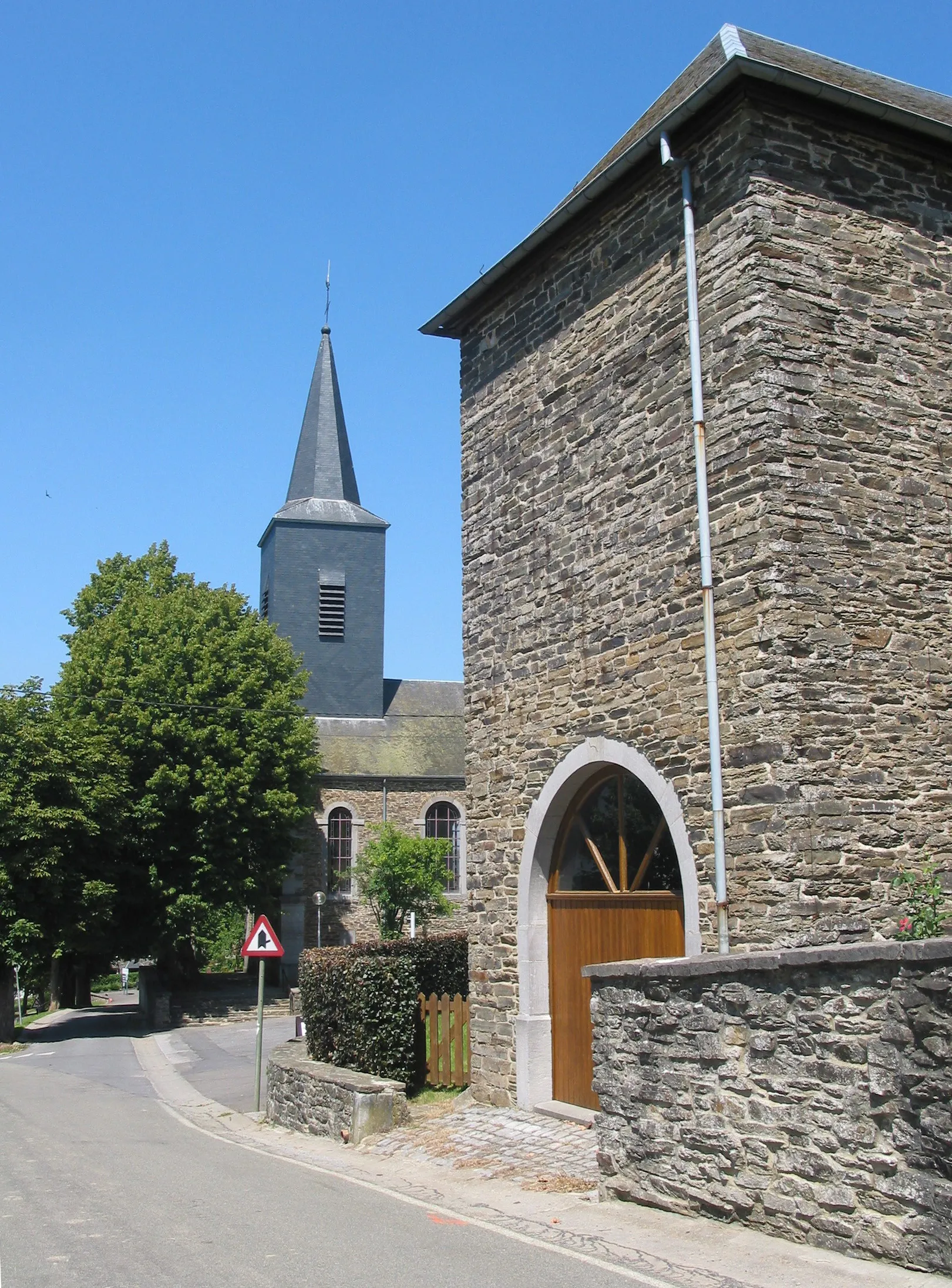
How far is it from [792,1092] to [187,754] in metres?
23.1

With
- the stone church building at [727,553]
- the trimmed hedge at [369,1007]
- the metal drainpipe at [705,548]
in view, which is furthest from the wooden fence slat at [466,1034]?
the metal drainpipe at [705,548]

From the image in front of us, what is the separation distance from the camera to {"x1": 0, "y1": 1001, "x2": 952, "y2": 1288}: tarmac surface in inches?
211

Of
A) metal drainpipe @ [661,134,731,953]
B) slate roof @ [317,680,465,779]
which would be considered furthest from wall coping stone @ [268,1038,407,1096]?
slate roof @ [317,680,465,779]

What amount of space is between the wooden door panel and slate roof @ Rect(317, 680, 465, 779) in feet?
81.2

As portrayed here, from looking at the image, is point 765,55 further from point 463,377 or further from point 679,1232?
point 679,1232

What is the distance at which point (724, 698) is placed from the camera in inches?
339

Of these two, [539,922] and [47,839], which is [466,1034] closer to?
[539,922]

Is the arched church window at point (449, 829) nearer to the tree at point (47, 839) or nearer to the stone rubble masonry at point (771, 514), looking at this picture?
the tree at point (47, 839)

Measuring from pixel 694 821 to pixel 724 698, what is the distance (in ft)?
3.18

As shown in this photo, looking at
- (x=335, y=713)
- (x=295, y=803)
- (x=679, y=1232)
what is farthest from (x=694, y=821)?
(x=335, y=713)

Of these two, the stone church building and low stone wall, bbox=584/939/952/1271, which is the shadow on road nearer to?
the stone church building

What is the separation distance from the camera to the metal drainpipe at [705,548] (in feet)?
27.6

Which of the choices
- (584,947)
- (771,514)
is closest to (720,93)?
(771,514)

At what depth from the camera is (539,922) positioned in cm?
1103
